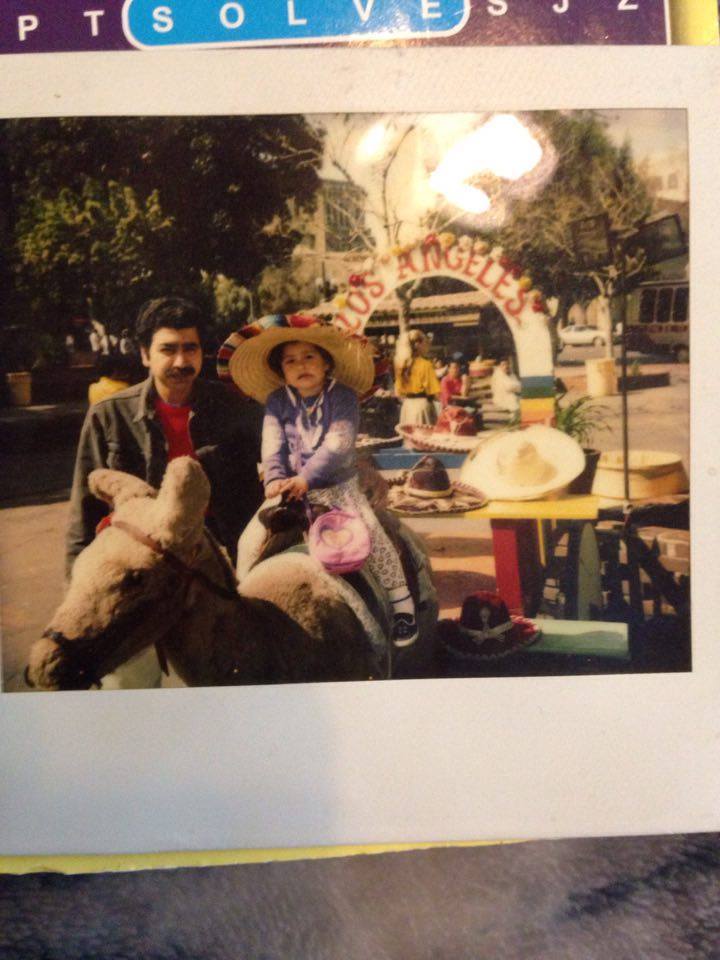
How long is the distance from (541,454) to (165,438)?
327 mm

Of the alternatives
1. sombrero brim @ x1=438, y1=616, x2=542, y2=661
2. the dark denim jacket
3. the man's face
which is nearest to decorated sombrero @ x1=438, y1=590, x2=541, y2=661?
sombrero brim @ x1=438, y1=616, x2=542, y2=661

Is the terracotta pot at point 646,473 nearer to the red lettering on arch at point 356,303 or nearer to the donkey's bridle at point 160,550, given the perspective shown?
the red lettering on arch at point 356,303

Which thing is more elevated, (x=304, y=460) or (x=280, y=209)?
(x=280, y=209)

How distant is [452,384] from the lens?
73cm

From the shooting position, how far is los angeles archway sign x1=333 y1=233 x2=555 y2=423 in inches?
28.8

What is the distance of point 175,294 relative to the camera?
0.72 meters

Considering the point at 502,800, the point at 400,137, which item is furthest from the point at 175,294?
the point at 502,800

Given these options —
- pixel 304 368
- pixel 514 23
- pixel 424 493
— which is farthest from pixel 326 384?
pixel 514 23

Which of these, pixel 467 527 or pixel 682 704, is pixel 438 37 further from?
pixel 682 704

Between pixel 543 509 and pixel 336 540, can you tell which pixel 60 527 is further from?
pixel 543 509

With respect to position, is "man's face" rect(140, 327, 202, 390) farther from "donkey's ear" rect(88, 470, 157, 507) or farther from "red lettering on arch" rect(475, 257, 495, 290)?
"red lettering on arch" rect(475, 257, 495, 290)

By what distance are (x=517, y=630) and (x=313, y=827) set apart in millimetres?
247

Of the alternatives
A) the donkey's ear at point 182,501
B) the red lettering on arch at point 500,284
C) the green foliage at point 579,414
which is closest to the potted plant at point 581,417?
the green foliage at point 579,414

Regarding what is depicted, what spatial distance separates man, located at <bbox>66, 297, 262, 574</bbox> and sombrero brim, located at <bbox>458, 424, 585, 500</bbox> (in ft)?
0.64
